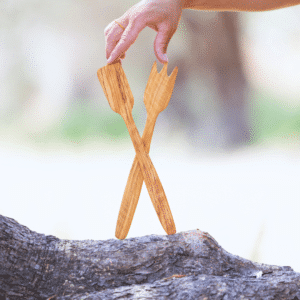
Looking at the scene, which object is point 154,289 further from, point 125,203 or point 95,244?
point 125,203

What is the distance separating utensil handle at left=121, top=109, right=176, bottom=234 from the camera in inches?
40.8

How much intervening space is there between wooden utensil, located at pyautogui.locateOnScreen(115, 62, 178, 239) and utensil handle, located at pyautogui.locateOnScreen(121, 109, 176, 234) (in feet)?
0.07

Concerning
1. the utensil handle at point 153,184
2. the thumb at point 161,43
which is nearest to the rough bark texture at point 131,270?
the utensil handle at point 153,184

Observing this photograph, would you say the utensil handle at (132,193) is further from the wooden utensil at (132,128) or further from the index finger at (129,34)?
the index finger at (129,34)

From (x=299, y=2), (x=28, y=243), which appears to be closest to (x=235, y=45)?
(x=299, y=2)

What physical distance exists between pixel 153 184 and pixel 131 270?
0.27 metres

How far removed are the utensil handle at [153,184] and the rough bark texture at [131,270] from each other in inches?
2.1

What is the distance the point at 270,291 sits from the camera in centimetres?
75

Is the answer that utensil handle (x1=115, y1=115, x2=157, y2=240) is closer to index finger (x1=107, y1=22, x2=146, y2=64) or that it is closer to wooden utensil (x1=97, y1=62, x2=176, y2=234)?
wooden utensil (x1=97, y1=62, x2=176, y2=234)

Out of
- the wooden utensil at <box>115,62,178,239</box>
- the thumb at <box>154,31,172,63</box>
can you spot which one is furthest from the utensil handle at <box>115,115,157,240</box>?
the thumb at <box>154,31,172,63</box>

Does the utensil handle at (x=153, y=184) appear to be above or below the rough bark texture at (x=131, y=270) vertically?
above

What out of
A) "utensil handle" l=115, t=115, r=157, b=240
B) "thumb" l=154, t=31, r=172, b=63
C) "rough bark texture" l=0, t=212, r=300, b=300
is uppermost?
"thumb" l=154, t=31, r=172, b=63

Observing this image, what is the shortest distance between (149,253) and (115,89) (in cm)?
50

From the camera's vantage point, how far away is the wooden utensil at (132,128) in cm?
103
